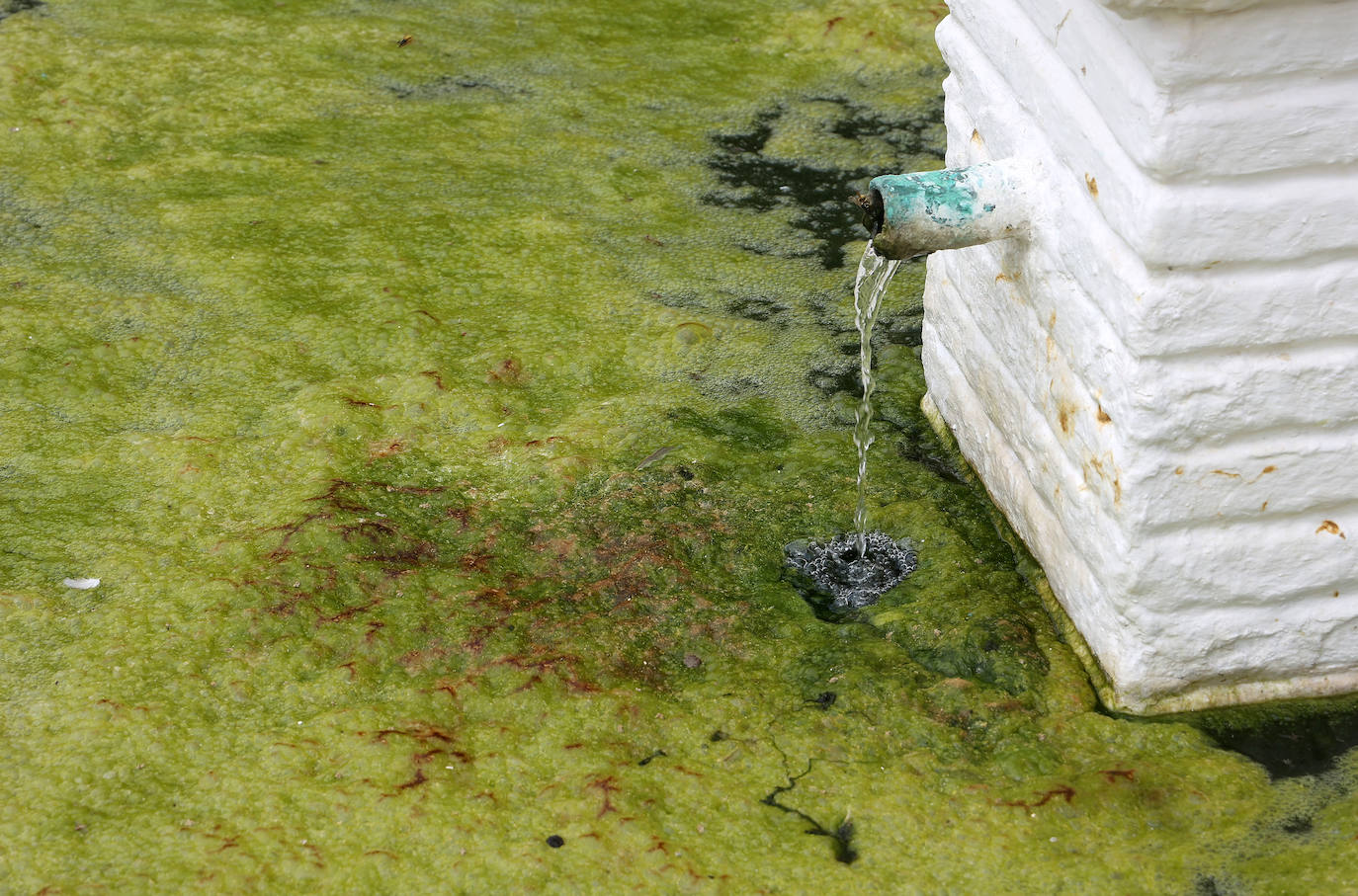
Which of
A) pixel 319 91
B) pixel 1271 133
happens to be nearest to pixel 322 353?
pixel 319 91

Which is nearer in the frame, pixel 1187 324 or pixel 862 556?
pixel 1187 324

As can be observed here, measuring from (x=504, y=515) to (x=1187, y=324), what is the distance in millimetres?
1506

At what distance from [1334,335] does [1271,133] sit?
37 cm

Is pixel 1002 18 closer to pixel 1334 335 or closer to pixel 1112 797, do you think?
pixel 1334 335

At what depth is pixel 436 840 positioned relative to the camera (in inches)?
87.0

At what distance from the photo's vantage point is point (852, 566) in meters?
2.89

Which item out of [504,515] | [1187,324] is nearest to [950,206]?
[1187,324]

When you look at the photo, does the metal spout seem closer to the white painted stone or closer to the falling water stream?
the white painted stone

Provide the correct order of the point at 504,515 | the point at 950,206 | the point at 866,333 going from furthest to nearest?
the point at 504,515
the point at 866,333
the point at 950,206

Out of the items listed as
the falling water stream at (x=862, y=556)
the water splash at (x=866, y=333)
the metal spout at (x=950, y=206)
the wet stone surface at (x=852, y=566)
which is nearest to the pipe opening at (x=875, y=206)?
the metal spout at (x=950, y=206)

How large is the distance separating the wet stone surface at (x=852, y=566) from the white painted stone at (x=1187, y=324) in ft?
1.09

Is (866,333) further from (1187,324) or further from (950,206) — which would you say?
(1187,324)

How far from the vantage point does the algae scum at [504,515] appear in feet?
7.32

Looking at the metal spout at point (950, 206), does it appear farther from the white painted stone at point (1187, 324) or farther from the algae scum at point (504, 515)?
the algae scum at point (504, 515)
